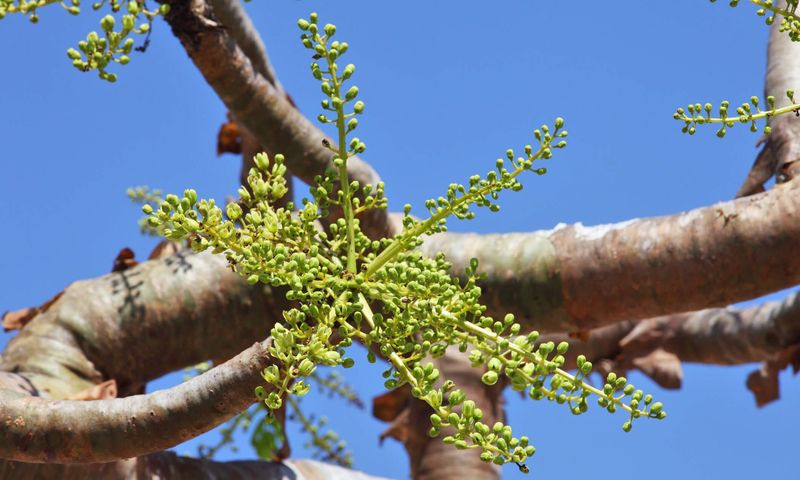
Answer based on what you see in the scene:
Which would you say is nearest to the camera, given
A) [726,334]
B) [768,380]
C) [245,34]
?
[245,34]

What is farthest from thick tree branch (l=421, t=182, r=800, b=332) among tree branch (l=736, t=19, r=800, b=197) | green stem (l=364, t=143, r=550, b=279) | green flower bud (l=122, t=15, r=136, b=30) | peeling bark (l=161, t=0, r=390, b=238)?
green flower bud (l=122, t=15, r=136, b=30)

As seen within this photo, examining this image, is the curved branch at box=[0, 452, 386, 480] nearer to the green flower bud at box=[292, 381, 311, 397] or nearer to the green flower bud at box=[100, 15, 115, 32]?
the green flower bud at box=[100, 15, 115, 32]

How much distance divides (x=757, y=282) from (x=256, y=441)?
1639 millimetres

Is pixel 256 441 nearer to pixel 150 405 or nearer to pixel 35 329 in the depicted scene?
pixel 35 329

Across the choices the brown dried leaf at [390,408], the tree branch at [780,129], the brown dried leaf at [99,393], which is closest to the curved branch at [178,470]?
the brown dried leaf at [99,393]

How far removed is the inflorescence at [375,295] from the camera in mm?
1438

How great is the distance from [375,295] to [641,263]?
1.27 meters

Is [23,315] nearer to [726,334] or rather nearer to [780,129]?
[780,129]

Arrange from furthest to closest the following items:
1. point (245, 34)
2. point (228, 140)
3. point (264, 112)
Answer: point (228, 140) → point (245, 34) → point (264, 112)

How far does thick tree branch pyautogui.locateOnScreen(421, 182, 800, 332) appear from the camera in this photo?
8.15 feet

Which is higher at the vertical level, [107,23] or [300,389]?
[107,23]

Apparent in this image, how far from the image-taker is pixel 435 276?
1.53 metres

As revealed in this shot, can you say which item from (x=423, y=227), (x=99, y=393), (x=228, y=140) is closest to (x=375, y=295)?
(x=423, y=227)

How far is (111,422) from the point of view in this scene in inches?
70.6
